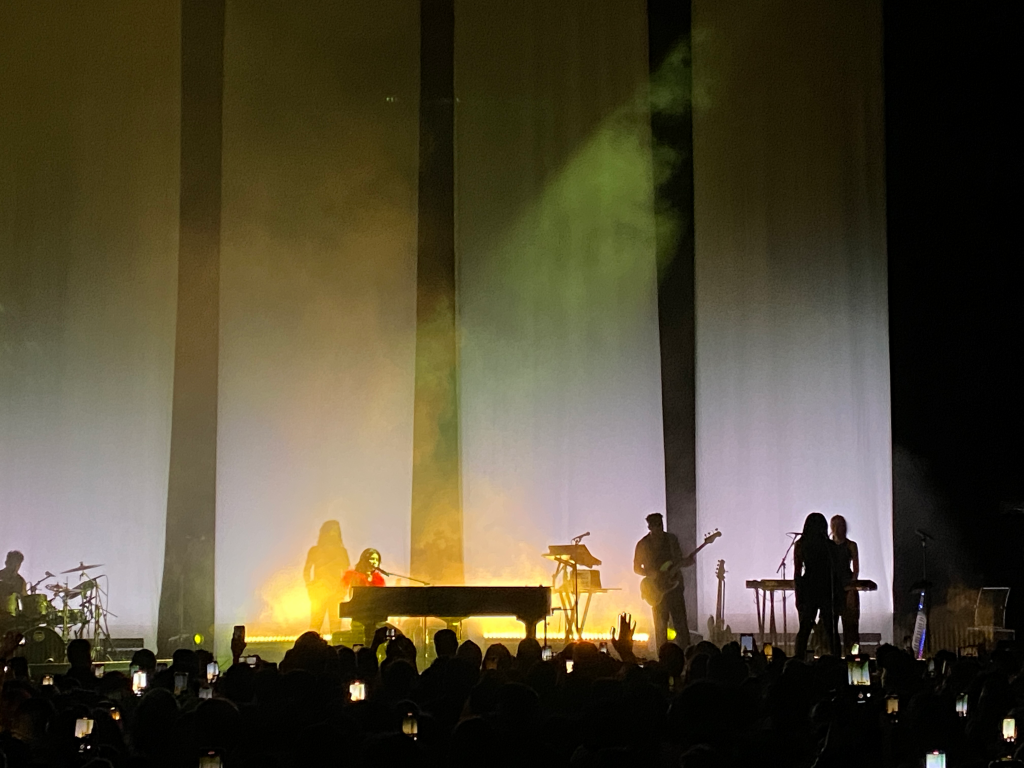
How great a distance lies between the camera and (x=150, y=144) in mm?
11586

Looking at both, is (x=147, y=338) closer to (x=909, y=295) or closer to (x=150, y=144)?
(x=150, y=144)

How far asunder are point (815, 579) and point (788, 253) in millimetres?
3988

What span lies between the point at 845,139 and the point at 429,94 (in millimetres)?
4070

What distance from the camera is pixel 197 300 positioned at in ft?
39.3

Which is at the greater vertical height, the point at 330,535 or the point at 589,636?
the point at 330,535

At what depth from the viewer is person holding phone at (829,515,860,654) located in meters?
9.30

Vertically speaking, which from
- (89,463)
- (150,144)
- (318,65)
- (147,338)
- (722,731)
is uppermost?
(318,65)

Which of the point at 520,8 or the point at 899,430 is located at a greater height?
the point at 520,8

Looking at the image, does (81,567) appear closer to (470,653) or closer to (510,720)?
(470,653)

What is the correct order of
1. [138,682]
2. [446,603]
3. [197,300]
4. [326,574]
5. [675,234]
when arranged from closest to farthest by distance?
[138,682], [446,603], [326,574], [197,300], [675,234]

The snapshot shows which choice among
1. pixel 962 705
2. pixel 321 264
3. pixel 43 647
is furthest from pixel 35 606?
pixel 962 705

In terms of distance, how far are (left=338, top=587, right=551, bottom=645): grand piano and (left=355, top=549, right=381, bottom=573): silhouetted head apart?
1.86 m

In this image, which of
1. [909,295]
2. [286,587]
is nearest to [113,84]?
[286,587]

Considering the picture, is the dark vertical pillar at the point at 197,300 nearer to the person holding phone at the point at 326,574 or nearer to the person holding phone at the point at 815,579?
the person holding phone at the point at 326,574
